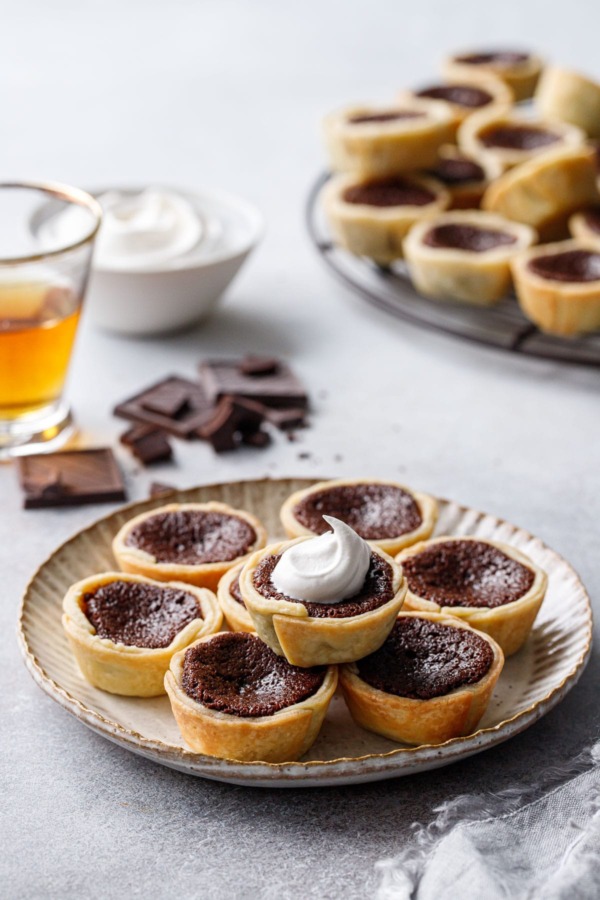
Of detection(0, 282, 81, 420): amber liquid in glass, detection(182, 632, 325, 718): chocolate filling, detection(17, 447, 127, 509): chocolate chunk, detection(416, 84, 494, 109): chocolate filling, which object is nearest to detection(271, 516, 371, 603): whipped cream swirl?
detection(182, 632, 325, 718): chocolate filling

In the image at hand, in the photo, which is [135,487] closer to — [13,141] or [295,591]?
[295,591]

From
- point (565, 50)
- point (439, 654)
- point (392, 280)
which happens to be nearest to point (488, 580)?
point (439, 654)

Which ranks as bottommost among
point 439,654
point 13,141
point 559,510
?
point 13,141

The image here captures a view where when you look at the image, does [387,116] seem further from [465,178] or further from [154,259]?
[154,259]

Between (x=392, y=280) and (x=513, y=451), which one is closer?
(x=513, y=451)

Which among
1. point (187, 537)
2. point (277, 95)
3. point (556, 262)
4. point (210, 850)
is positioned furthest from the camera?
point (277, 95)

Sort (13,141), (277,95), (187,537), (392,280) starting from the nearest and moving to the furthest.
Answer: (187,537) → (392,280) → (13,141) → (277,95)

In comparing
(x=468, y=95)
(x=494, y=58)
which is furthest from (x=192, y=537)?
(x=494, y=58)

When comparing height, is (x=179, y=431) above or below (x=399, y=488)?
below
